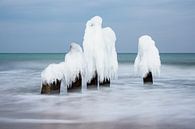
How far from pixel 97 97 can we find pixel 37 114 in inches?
249

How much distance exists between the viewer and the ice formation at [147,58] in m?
28.6

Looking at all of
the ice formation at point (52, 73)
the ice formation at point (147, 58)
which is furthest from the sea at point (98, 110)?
the ice formation at point (147, 58)

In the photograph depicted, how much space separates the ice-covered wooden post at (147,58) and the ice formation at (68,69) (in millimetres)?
7545

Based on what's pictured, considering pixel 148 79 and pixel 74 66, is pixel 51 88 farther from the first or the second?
pixel 148 79

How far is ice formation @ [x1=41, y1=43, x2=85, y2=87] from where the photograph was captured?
20.7m

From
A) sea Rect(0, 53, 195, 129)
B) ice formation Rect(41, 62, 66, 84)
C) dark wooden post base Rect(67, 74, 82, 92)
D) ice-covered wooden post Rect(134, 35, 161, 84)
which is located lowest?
sea Rect(0, 53, 195, 129)

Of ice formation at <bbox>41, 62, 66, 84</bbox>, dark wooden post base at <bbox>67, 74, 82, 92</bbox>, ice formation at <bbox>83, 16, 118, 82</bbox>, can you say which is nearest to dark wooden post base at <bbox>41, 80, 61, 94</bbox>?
ice formation at <bbox>41, 62, 66, 84</bbox>

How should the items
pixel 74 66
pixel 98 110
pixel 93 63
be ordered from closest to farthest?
pixel 98 110 < pixel 74 66 < pixel 93 63

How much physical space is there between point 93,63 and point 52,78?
4732 mm

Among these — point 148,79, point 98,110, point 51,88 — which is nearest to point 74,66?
point 51,88

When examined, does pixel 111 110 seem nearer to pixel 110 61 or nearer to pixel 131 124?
pixel 131 124

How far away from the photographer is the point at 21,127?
43.4 ft

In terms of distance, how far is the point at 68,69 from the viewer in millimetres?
21672

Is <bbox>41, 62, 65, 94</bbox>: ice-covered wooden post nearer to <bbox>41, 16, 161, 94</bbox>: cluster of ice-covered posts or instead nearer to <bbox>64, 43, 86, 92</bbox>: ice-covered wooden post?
<bbox>41, 16, 161, 94</bbox>: cluster of ice-covered posts
